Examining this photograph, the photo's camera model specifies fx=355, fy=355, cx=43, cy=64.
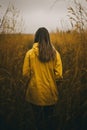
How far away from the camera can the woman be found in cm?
429

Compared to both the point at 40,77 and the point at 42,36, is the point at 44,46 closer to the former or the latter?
the point at 42,36

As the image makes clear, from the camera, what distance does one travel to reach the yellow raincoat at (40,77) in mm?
4297

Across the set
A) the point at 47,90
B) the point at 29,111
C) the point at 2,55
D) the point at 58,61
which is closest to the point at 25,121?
the point at 29,111

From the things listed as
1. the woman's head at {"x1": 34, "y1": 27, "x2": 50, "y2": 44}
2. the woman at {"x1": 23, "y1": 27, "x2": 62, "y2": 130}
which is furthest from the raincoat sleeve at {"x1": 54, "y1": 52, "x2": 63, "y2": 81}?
the woman's head at {"x1": 34, "y1": 27, "x2": 50, "y2": 44}

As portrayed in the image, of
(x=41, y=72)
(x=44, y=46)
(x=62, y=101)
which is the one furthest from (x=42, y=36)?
(x=62, y=101)

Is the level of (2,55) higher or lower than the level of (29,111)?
higher

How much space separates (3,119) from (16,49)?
Answer: 1857 mm

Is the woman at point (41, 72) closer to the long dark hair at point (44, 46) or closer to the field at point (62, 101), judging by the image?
the long dark hair at point (44, 46)

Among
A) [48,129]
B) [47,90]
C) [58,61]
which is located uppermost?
[58,61]

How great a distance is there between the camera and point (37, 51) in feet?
14.1

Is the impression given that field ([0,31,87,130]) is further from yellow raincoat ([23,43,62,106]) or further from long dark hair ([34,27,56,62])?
long dark hair ([34,27,56,62])

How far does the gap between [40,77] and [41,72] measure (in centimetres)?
6

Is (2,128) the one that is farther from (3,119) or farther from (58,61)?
(58,61)

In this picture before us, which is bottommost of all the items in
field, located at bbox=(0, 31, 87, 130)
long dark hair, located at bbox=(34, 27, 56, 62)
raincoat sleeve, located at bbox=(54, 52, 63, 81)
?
field, located at bbox=(0, 31, 87, 130)
